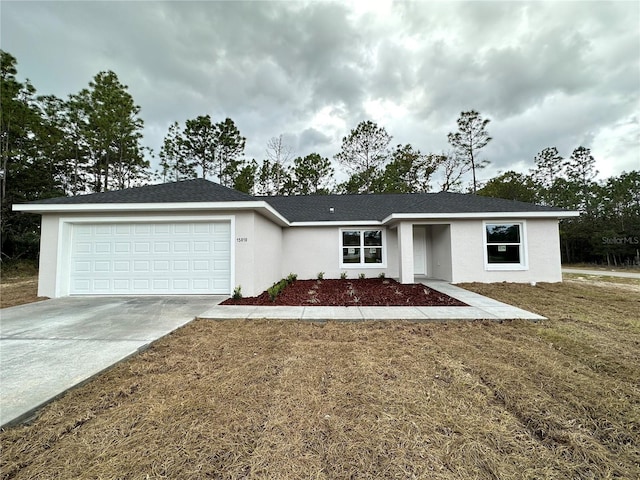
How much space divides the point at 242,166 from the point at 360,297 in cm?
1912

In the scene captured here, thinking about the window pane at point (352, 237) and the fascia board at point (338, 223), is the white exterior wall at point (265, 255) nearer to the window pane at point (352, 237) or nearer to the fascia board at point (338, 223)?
the fascia board at point (338, 223)

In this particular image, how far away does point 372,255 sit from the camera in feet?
39.0

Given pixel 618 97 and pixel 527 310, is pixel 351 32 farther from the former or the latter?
pixel 618 97

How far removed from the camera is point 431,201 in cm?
1116

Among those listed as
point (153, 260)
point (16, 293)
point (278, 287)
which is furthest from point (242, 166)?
point (278, 287)

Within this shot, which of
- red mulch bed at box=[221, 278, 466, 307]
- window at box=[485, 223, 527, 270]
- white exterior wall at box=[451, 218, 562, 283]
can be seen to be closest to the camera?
red mulch bed at box=[221, 278, 466, 307]

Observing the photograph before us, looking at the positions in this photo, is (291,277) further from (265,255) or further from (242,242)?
(242,242)

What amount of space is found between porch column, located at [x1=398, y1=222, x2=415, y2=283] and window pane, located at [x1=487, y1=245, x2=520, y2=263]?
303 cm

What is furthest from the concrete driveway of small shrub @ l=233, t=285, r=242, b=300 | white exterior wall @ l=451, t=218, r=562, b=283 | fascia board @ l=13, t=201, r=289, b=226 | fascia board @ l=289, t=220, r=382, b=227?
white exterior wall @ l=451, t=218, r=562, b=283

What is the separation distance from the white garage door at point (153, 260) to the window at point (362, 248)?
18.6 ft

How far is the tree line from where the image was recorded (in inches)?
640

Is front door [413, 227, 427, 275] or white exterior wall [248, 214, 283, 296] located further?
front door [413, 227, 427, 275]

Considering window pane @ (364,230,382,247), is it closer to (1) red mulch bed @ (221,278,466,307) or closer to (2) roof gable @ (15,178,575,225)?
(2) roof gable @ (15,178,575,225)

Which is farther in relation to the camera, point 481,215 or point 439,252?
point 439,252
